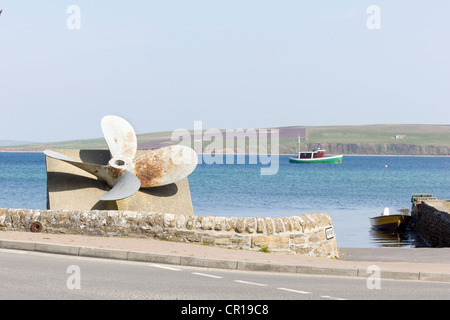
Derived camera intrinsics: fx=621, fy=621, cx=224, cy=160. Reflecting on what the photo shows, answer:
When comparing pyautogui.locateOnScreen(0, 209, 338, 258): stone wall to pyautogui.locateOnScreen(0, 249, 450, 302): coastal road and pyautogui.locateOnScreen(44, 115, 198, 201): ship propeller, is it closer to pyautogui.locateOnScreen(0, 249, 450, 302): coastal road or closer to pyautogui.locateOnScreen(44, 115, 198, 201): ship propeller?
pyautogui.locateOnScreen(0, 249, 450, 302): coastal road

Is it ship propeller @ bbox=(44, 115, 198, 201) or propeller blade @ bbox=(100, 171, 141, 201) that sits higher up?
ship propeller @ bbox=(44, 115, 198, 201)

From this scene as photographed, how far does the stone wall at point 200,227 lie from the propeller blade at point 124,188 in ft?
7.54

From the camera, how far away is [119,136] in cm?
1892

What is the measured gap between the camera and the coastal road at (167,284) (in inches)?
344

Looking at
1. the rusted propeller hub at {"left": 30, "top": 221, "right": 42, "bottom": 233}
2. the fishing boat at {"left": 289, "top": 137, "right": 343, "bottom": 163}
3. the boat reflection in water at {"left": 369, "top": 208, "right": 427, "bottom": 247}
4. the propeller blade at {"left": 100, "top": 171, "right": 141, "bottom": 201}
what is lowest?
the fishing boat at {"left": 289, "top": 137, "right": 343, "bottom": 163}

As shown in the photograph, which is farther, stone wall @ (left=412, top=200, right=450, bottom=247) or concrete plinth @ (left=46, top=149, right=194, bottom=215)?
stone wall @ (left=412, top=200, right=450, bottom=247)

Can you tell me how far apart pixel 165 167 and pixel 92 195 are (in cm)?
230

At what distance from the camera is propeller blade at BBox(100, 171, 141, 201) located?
1700 cm

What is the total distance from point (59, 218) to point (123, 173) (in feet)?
11.9

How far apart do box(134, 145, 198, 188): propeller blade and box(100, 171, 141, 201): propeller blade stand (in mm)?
939

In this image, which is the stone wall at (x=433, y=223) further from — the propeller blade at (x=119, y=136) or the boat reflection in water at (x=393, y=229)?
the propeller blade at (x=119, y=136)

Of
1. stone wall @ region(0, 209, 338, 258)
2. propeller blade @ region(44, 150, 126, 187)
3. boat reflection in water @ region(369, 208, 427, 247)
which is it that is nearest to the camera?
stone wall @ region(0, 209, 338, 258)

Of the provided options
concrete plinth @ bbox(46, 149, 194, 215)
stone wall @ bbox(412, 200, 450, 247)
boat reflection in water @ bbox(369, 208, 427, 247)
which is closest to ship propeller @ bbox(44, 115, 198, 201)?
concrete plinth @ bbox(46, 149, 194, 215)
